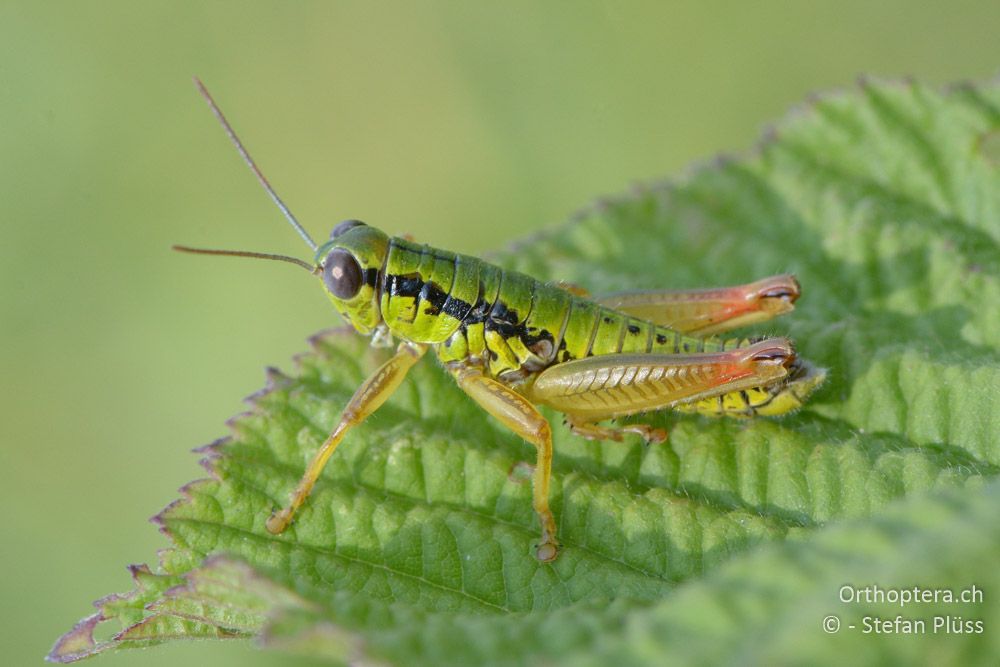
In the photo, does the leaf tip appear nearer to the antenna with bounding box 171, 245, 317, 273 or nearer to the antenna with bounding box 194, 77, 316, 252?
the antenna with bounding box 171, 245, 317, 273

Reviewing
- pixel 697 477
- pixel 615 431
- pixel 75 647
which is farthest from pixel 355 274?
pixel 75 647

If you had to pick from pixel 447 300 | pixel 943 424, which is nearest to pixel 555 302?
pixel 447 300

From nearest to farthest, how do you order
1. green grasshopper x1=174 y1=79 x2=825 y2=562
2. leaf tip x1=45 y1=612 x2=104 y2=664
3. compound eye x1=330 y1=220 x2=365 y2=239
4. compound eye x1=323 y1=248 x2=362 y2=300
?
leaf tip x1=45 y1=612 x2=104 y2=664 < green grasshopper x1=174 y1=79 x2=825 y2=562 < compound eye x1=323 y1=248 x2=362 y2=300 < compound eye x1=330 y1=220 x2=365 y2=239

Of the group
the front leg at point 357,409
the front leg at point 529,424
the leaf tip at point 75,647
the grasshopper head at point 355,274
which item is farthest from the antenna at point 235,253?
the leaf tip at point 75,647

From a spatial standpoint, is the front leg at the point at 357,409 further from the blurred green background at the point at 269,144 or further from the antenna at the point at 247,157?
the blurred green background at the point at 269,144

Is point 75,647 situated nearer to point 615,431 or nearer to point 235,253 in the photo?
point 235,253

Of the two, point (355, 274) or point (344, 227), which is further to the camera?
point (344, 227)

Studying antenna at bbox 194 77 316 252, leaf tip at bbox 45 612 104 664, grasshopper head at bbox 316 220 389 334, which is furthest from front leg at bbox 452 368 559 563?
leaf tip at bbox 45 612 104 664
